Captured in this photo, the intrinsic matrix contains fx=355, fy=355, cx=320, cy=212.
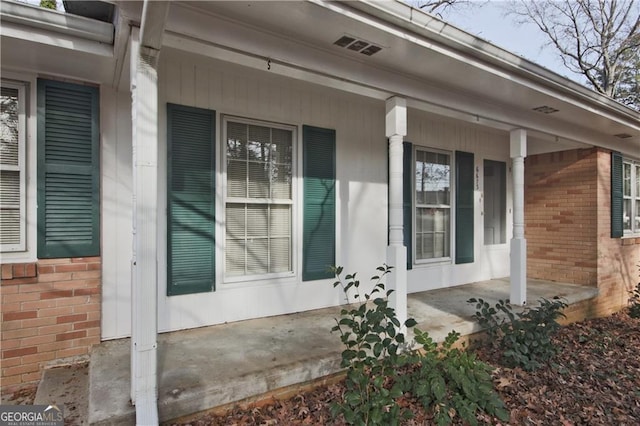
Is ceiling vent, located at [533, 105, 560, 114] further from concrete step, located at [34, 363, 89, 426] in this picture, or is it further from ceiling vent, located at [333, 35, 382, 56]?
concrete step, located at [34, 363, 89, 426]

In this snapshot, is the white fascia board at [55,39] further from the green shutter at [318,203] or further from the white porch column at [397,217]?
the white porch column at [397,217]

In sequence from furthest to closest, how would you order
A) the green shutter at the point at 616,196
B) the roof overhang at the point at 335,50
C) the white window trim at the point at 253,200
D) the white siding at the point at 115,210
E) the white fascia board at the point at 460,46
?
1. the green shutter at the point at 616,196
2. the white window trim at the point at 253,200
3. the white siding at the point at 115,210
4. the white fascia board at the point at 460,46
5. the roof overhang at the point at 335,50

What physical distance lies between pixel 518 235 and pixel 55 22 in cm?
495

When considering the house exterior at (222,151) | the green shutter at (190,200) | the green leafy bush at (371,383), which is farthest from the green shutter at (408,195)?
the green shutter at (190,200)

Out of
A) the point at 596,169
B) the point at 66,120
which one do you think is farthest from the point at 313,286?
the point at 596,169

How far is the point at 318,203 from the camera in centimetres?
412

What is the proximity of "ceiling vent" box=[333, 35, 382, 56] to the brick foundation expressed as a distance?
Answer: 4.71m

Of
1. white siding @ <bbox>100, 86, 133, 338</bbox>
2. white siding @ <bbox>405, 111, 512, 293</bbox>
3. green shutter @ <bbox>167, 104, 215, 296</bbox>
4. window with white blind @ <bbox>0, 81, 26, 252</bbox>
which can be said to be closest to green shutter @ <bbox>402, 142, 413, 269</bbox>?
white siding @ <bbox>405, 111, 512, 293</bbox>

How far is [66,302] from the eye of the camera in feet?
9.37

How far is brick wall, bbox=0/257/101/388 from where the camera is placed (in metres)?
2.67

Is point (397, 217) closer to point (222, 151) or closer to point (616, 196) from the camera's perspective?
point (222, 151)

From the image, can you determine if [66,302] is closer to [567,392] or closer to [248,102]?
[248,102]

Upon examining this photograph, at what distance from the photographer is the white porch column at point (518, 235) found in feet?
14.4

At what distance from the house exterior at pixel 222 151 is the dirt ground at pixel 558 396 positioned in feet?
2.63
